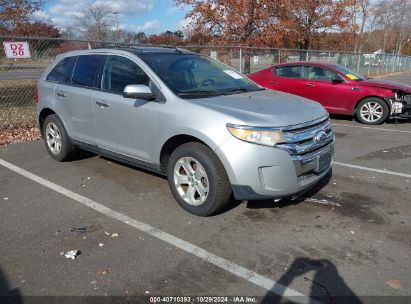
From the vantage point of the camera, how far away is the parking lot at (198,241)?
295 cm

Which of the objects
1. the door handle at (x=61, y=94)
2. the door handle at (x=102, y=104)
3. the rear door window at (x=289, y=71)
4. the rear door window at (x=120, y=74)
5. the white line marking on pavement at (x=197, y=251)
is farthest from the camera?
the rear door window at (x=289, y=71)

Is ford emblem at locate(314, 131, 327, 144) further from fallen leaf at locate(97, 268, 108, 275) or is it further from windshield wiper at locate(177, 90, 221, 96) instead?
fallen leaf at locate(97, 268, 108, 275)

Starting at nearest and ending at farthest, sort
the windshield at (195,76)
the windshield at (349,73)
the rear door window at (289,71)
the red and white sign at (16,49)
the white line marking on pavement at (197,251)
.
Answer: the white line marking on pavement at (197,251)
the windshield at (195,76)
the red and white sign at (16,49)
the windshield at (349,73)
the rear door window at (289,71)

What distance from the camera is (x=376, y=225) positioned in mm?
3936

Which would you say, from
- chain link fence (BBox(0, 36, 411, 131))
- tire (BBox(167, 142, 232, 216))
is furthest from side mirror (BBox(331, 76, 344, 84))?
tire (BBox(167, 142, 232, 216))

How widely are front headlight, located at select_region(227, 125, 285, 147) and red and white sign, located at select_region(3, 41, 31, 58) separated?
698 cm

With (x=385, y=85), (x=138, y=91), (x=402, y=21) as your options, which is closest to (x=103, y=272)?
(x=138, y=91)

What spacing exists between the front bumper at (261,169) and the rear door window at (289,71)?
23.5 ft

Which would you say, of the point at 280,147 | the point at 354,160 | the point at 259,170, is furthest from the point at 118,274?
the point at 354,160

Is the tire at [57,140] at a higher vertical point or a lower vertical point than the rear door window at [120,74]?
lower

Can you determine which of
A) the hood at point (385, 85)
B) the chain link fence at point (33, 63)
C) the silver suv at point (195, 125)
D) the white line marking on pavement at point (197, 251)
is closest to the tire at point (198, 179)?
the silver suv at point (195, 125)

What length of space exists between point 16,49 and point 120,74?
199 inches

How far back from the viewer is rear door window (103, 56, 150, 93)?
15.1 ft

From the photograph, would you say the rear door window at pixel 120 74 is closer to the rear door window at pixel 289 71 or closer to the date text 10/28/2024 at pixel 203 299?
the date text 10/28/2024 at pixel 203 299
